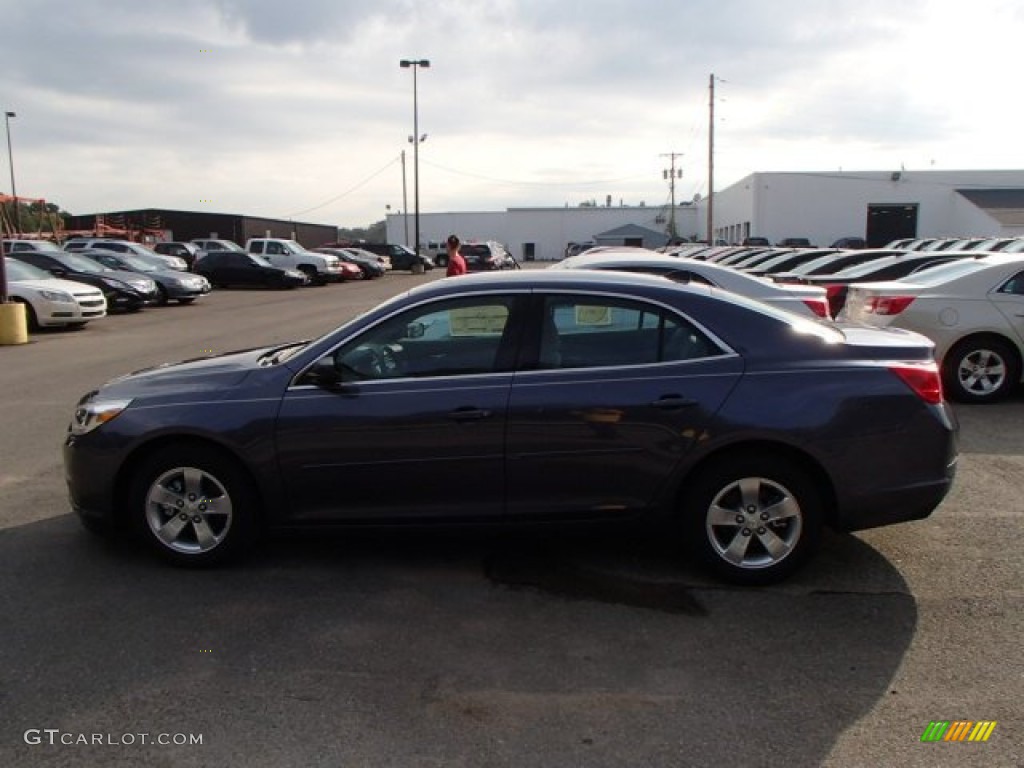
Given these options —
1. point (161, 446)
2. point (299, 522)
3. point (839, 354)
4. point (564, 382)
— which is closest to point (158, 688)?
point (299, 522)

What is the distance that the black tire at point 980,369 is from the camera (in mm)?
8945

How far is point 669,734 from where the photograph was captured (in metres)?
3.05

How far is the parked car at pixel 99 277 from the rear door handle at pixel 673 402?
19453mm

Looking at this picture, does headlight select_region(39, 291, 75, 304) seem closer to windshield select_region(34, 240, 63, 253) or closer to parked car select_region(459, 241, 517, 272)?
windshield select_region(34, 240, 63, 253)

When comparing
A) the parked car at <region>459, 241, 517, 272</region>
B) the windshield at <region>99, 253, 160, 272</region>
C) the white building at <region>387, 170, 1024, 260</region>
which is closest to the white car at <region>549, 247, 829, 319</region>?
the windshield at <region>99, 253, 160, 272</region>

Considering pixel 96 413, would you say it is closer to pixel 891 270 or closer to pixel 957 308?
pixel 957 308

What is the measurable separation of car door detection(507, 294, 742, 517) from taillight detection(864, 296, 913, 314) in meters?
5.67

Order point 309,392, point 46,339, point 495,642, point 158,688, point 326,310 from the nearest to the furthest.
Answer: point 158,688
point 495,642
point 309,392
point 46,339
point 326,310

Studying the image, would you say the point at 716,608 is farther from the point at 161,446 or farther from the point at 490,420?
the point at 161,446

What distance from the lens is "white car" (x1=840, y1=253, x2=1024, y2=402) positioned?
8.86m

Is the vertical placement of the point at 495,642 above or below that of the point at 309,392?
below

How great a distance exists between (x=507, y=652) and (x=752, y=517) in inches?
56.1

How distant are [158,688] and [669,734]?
2.00 m

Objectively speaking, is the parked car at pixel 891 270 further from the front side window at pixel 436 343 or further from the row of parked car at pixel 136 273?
the row of parked car at pixel 136 273
